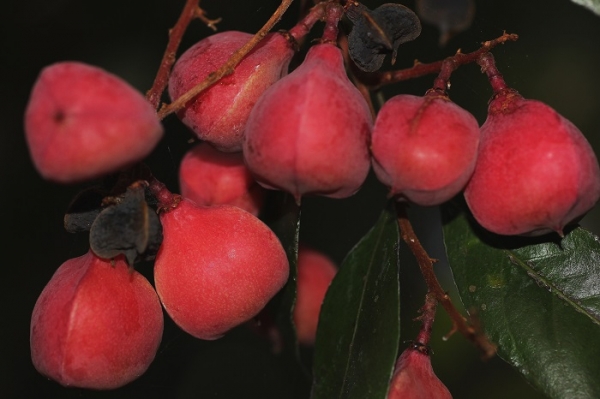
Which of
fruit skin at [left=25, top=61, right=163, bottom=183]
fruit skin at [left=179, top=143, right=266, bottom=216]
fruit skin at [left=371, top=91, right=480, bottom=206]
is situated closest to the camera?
fruit skin at [left=25, top=61, right=163, bottom=183]

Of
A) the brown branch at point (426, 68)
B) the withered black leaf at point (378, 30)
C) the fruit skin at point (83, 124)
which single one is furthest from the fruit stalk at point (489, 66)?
the fruit skin at point (83, 124)

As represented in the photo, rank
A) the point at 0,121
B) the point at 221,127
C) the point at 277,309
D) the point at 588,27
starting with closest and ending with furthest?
1. the point at 221,127
2. the point at 277,309
3. the point at 0,121
4. the point at 588,27

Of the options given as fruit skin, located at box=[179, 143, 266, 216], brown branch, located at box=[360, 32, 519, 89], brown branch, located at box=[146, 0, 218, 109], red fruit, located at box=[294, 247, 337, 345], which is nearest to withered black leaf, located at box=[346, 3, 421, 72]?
brown branch, located at box=[360, 32, 519, 89]

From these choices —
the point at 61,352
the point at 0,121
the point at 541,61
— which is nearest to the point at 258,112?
the point at 61,352

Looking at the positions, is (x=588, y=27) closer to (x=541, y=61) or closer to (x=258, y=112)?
(x=541, y=61)

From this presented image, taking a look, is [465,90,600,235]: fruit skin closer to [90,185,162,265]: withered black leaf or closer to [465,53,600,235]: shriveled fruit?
[465,53,600,235]: shriveled fruit
